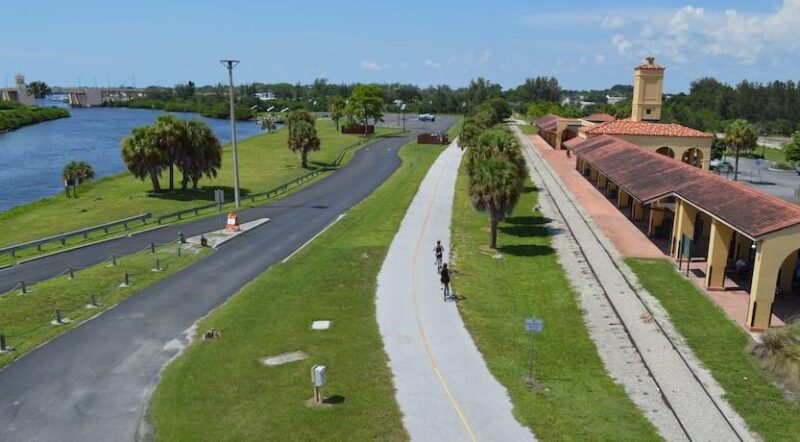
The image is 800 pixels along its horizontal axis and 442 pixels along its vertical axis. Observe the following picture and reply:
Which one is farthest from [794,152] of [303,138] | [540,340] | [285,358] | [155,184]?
[285,358]

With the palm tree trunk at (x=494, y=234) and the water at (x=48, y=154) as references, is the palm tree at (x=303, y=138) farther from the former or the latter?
the palm tree trunk at (x=494, y=234)

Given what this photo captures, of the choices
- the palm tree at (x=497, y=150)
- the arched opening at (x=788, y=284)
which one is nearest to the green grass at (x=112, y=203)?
the palm tree at (x=497, y=150)

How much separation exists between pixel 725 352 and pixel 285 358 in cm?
1352

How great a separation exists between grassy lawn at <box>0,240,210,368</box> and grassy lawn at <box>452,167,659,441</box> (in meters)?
13.3

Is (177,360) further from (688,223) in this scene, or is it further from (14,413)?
(688,223)

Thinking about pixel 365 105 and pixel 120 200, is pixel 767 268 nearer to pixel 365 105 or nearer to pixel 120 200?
pixel 120 200

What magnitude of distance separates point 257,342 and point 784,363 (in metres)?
15.7

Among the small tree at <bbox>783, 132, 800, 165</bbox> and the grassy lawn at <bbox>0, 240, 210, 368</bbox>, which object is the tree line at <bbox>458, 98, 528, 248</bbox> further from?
the small tree at <bbox>783, 132, 800, 165</bbox>

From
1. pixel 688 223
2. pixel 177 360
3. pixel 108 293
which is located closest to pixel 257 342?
pixel 177 360

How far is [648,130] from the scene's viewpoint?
2186 inches

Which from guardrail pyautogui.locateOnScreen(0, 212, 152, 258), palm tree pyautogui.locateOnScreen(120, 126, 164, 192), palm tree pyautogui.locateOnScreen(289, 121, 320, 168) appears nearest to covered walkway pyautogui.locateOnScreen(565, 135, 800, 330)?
guardrail pyautogui.locateOnScreen(0, 212, 152, 258)

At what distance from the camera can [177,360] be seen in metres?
20.4

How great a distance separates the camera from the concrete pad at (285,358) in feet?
64.3

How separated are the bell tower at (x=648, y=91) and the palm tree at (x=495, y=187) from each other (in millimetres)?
35181
